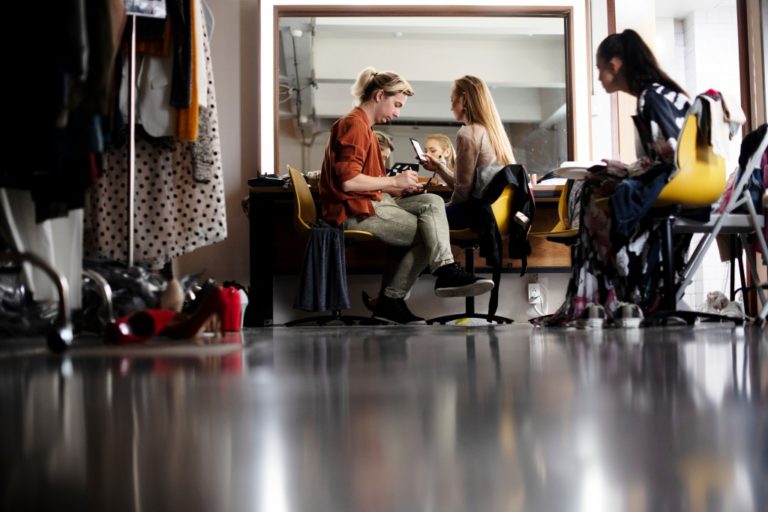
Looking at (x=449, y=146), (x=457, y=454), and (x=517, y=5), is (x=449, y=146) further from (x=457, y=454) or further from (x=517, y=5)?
(x=457, y=454)

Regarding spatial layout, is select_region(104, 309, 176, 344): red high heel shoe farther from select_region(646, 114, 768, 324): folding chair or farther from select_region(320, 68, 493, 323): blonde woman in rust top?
select_region(320, 68, 493, 323): blonde woman in rust top

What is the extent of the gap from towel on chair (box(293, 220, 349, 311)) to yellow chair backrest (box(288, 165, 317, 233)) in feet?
0.76

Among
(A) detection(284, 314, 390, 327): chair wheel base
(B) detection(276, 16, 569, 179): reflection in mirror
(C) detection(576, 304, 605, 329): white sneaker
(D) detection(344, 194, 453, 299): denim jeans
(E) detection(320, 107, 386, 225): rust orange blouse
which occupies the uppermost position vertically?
(B) detection(276, 16, 569, 179): reflection in mirror

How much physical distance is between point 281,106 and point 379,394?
4.42 metres

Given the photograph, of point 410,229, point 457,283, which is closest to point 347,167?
point 410,229

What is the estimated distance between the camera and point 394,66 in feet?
16.2

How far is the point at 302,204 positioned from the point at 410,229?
588mm

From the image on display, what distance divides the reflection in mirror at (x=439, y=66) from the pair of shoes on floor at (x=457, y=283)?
172 cm

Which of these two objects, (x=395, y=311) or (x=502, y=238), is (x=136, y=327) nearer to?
(x=395, y=311)

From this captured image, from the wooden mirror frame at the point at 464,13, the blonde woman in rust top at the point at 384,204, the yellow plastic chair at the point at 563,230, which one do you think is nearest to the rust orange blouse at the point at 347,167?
the blonde woman in rust top at the point at 384,204

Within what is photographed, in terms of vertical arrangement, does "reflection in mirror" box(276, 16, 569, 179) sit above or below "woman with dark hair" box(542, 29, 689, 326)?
above

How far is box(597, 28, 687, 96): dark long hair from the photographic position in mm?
2779

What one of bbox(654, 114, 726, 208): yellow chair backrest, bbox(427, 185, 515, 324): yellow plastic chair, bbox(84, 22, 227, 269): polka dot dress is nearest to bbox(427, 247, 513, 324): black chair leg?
bbox(427, 185, 515, 324): yellow plastic chair

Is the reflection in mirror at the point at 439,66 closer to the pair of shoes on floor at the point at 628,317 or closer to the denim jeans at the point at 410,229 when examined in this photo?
the denim jeans at the point at 410,229
